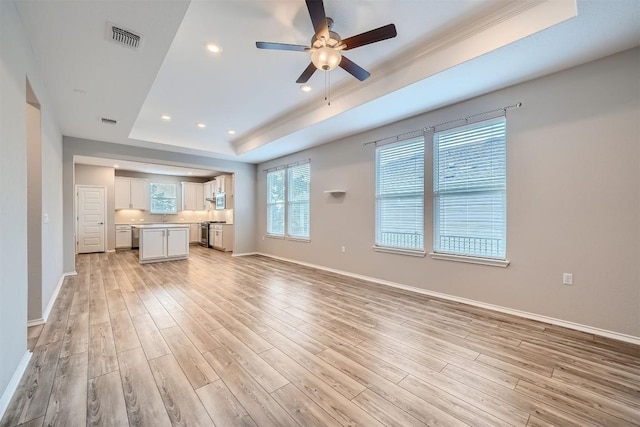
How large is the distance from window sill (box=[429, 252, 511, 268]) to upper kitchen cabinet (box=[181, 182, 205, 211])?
29.3 feet

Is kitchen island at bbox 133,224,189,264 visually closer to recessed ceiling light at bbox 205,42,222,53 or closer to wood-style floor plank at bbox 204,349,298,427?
recessed ceiling light at bbox 205,42,222,53

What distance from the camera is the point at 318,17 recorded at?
6.56 ft

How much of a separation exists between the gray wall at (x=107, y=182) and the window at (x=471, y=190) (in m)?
9.08

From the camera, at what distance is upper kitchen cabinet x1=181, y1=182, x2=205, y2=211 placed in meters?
9.77

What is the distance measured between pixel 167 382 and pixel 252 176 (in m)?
6.21

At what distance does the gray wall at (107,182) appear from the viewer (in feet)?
25.0

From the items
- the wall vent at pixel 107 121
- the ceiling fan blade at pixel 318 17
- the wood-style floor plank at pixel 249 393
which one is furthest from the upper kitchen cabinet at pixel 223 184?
the wood-style floor plank at pixel 249 393

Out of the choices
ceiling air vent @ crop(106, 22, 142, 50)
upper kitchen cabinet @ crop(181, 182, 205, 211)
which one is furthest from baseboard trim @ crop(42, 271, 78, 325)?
upper kitchen cabinet @ crop(181, 182, 205, 211)

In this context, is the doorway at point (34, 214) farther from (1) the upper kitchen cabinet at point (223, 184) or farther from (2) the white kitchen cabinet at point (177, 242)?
(1) the upper kitchen cabinet at point (223, 184)

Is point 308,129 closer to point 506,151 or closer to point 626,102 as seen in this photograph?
point 506,151

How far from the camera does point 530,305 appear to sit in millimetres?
2932

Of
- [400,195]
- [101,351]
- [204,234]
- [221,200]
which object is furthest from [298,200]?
[204,234]

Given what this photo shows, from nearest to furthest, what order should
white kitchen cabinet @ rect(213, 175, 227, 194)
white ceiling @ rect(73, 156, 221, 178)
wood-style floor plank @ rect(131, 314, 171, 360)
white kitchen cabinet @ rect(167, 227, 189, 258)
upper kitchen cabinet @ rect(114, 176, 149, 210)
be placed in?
1. wood-style floor plank @ rect(131, 314, 171, 360)
2. white kitchen cabinet @ rect(167, 227, 189, 258)
3. white ceiling @ rect(73, 156, 221, 178)
4. white kitchen cabinet @ rect(213, 175, 227, 194)
5. upper kitchen cabinet @ rect(114, 176, 149, 210)

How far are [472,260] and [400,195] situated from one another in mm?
1377
